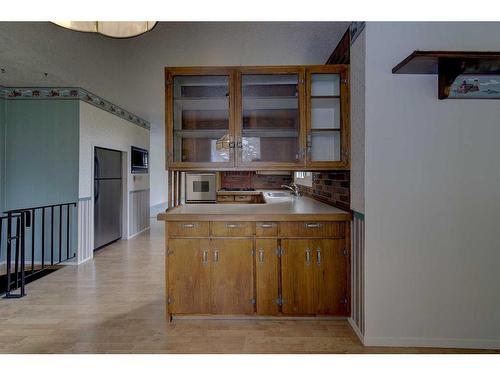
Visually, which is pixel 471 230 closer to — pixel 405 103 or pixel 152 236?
pixel 405 103

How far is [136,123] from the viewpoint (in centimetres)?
641

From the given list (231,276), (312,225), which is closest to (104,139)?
(231,276)

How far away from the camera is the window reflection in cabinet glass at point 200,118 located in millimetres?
2723

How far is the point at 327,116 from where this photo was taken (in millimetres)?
2752

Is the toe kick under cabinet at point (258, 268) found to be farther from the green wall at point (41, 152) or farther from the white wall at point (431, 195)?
the green wall at point (41, 152)

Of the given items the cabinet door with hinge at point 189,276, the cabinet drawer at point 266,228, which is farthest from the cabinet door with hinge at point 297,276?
the cabinet door with hinge at point 189,276

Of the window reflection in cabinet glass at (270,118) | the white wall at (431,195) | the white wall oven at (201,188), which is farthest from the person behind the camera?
the white wall oven at (201,188)

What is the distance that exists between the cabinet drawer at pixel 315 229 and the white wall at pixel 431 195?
34 cm

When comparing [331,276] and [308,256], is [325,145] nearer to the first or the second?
[308,256]

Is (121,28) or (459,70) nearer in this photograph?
(121,28)

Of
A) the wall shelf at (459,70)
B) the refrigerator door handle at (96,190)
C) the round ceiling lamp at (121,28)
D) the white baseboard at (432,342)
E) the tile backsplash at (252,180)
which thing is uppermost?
the round ceiling lamp at (121,28)

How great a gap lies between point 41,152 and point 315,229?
3931 mm
